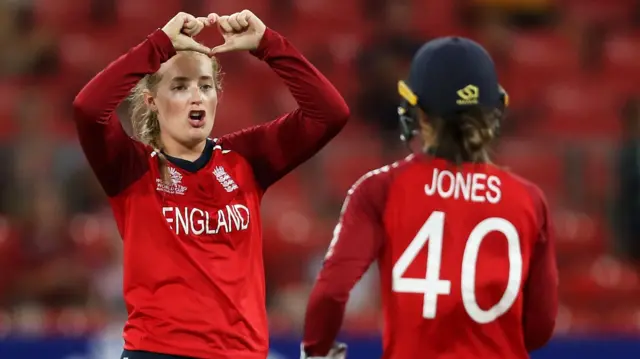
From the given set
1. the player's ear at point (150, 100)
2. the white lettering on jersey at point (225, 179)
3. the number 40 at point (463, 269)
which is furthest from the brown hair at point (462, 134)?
the player's ear at point (150, 100)

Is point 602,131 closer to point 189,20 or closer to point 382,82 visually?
point 382,82

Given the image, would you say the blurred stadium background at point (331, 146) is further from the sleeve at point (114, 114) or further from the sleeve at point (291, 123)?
the sleeve at point (114, 114)

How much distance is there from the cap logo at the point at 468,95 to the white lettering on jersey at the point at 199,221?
0.75 meters

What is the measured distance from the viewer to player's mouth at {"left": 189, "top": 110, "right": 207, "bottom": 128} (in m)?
3.68

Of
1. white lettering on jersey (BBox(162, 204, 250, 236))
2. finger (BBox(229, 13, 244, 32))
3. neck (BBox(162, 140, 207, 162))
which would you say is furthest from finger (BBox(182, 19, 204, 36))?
white lettering on jersey (BBox(162, 204, 250, 236))

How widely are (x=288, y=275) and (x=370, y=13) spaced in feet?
8.84

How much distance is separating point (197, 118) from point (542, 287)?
1.13 metres

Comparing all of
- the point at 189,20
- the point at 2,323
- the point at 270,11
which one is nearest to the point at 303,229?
the point at 2,323

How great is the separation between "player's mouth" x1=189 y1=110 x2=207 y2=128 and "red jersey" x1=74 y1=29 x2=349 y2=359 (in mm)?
115

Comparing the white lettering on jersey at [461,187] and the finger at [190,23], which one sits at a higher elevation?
the finger at [190,23]

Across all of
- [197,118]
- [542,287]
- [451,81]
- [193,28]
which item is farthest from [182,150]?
[542,287]

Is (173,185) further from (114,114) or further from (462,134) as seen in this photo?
(462,134)

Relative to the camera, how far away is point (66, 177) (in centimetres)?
746

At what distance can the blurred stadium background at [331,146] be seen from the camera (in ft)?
22.7
